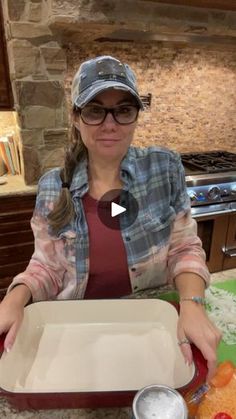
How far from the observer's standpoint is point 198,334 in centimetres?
62

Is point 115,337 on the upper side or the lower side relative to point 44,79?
lower

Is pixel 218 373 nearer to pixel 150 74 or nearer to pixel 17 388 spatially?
pixel 17 388

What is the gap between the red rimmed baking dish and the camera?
0.54m

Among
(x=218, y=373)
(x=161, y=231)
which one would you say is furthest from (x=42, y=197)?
(x=218, y=373)

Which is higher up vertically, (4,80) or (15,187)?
(4,80)

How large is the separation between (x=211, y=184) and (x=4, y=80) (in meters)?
1.64

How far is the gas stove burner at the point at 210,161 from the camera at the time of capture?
7.32 feet

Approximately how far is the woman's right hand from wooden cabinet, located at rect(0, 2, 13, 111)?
1.75 m

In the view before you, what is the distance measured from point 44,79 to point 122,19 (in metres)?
0.60

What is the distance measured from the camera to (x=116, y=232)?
0.94 meters

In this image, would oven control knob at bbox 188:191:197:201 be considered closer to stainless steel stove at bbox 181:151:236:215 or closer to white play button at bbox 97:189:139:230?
stainless steel stove at bbox 181:151:236:215

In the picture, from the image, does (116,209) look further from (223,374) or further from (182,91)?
(182,91)

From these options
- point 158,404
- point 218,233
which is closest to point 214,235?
point 218,233

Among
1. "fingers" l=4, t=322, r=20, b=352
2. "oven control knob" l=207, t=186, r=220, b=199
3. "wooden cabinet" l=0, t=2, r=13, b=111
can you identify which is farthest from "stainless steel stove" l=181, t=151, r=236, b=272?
"fingers" l=4, t=322, r=20, b=352
